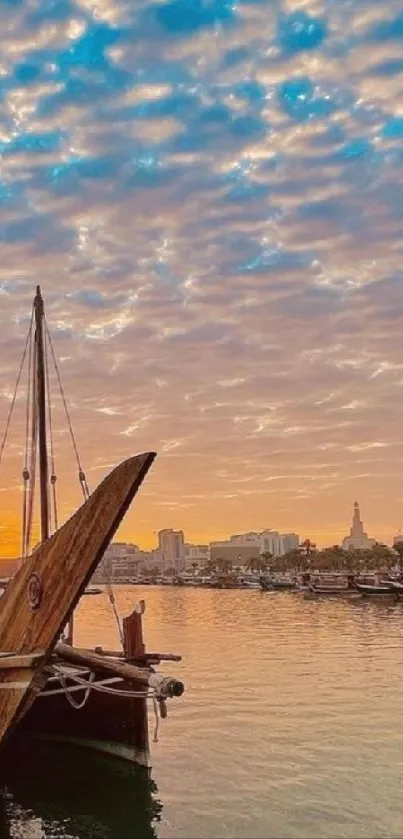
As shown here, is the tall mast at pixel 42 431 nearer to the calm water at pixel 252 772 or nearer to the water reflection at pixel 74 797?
the water reflection at pixel 74 797

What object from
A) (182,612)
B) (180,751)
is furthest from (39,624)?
(182,612)

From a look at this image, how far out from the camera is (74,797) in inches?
656

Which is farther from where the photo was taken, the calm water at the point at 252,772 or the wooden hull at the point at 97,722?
the wooden hull at the point at 97,722

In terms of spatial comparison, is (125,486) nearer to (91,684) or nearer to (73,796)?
(91,684)

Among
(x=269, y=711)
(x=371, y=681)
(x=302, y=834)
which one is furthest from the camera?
(x=371, y=681)

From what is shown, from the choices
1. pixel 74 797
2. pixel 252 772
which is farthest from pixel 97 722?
pixel 252 772

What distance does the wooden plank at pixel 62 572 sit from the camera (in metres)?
14.6

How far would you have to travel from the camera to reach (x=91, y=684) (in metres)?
16.1

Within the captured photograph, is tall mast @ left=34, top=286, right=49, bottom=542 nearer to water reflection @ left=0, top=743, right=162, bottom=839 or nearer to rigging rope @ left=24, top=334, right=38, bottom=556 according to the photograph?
rigging rope @ left=24, top=334, right=38, bottom=556

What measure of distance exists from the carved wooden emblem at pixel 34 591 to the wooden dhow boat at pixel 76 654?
2 centimetres

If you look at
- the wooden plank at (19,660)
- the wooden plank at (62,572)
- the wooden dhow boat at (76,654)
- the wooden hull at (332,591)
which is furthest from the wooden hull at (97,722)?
the wooden hull at (332,591)

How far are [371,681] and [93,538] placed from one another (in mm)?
21255

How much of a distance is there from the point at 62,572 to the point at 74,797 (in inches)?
187

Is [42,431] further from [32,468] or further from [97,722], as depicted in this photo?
[97,722]
